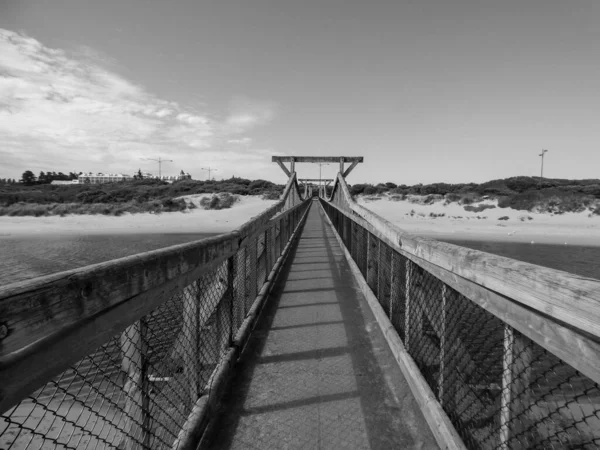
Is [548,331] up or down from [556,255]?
up

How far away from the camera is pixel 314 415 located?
224 cm

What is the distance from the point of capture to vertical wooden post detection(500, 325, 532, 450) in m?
1.40

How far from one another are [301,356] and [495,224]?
24107 mm

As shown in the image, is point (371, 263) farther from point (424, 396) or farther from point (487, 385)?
point (424, 396)

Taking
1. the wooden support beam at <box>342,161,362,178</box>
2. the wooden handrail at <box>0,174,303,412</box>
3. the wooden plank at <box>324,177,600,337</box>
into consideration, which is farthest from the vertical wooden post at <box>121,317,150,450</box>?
the wooden support beam at <box>342,161,362,178</box>

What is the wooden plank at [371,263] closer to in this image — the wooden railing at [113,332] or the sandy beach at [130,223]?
the wooden railing at [113,332]

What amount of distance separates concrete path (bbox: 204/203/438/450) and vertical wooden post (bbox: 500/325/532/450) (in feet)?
2.02

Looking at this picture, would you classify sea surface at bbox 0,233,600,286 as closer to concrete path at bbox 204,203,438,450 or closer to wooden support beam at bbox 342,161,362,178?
wooden support beam at bbox 342,161,362,178

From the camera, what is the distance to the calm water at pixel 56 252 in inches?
419

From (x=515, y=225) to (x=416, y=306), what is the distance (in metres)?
23.9

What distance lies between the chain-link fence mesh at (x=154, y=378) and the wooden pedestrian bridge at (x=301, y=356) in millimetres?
18

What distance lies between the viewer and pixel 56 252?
14.2 m

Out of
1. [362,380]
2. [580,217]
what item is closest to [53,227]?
[362,380]

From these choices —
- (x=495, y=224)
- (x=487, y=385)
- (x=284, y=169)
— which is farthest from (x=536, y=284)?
(x=495, y=224)
